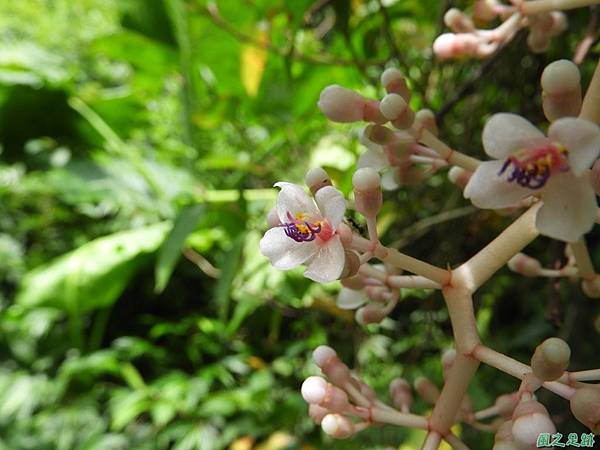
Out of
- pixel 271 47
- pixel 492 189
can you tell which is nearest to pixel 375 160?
pixel 492 189

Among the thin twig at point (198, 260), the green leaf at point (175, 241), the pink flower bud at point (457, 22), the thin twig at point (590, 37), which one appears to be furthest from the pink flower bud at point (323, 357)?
the thin twig at point (198, 260)

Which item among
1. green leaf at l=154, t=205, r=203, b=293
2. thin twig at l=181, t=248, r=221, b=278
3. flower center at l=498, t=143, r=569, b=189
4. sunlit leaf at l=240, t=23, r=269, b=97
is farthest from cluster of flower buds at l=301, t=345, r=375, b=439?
thin twig at l=181, t=248, r=221, b=278

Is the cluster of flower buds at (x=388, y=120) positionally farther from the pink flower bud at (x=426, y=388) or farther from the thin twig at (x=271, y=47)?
the thin twig at (x=271, y=47)

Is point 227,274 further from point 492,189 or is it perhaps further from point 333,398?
point 492,189

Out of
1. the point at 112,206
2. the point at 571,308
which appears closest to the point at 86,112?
the point at 112,206

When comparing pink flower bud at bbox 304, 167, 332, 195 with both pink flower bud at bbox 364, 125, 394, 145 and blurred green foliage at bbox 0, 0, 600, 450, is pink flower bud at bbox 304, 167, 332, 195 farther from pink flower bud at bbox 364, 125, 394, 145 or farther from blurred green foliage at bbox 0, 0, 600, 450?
blurred green foliage at bbox 0, 0, 600, 450

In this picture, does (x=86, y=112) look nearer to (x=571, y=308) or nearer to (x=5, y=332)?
(x=5, y=332)
